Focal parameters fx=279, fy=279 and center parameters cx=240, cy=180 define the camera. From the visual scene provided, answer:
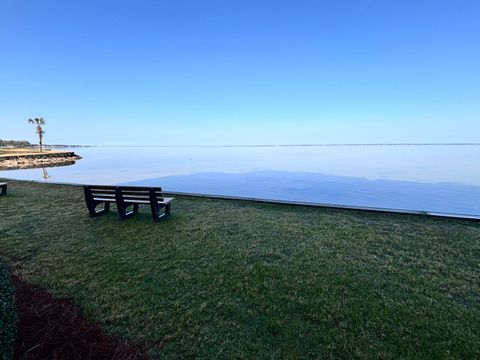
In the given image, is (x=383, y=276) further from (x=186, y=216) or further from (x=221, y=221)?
(x=186, y=216)

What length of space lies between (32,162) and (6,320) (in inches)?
1508

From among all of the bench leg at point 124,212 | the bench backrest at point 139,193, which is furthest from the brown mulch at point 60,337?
the bench leg at point 124,212

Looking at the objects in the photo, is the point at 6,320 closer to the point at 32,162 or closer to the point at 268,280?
the point at 268,280

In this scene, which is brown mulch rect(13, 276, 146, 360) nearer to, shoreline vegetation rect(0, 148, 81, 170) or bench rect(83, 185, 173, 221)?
bench rect(83, 185, 173, 221)

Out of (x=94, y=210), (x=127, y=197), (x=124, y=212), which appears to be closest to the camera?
(x=127, y=197)

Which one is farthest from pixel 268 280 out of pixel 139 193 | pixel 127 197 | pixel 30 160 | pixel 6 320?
pixel 30 160

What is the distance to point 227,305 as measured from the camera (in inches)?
126

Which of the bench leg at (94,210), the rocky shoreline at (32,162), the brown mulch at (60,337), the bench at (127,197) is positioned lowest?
the brown mulch at (60,337)

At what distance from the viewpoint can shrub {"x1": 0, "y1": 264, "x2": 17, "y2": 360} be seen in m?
1.92

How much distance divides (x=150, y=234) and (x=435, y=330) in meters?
4.64

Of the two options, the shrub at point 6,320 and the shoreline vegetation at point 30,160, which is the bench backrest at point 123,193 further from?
the shoreline vegetation at point 30,160

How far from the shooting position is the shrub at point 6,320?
1.92m

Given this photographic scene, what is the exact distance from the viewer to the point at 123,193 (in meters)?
6.40

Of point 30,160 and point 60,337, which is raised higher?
point 30,160
